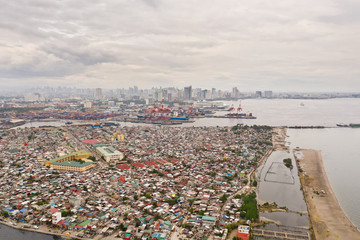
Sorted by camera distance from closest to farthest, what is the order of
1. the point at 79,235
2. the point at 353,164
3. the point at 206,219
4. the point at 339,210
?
1. the point at 79,235
2. the point at 206,219
3. the point at 339,210
4. the point at 353,164

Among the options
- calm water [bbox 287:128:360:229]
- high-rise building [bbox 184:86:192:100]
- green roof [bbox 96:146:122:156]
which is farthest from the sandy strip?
high-rise building [bbox 184:86:192:100]

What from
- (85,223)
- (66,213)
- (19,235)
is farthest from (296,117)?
(19,235)

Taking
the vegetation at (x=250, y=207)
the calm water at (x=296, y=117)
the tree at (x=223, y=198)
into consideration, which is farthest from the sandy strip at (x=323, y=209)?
Result: the calm water at (x=296, y=117)

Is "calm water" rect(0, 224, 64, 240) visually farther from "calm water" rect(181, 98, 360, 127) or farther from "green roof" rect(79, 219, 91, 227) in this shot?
"calm water" rect(181, 98, 360, 127)

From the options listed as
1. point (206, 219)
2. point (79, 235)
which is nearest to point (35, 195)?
point (79, 235)

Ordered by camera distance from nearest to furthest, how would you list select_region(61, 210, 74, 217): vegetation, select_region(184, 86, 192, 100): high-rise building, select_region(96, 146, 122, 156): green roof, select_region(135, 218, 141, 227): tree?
select_region(135, 218, 141, 227): tree → select_region(61, 210, 74, 217): vegetation → select_region(96, 146, 122, 156): green roof → select_region(184, 86, 192, 100): high-rise building

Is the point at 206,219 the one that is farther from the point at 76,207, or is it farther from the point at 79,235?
the point at 76,207
